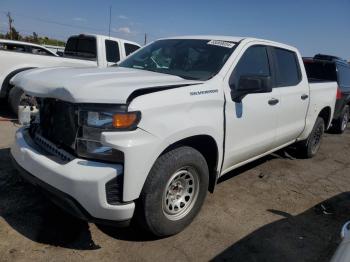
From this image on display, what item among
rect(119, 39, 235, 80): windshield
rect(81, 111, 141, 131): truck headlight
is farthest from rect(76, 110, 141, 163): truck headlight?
rect(119, 39, 235, 80): windshield

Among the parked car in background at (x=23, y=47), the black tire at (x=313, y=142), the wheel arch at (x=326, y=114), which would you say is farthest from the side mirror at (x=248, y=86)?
the parked car in background at (x=23, y=47)

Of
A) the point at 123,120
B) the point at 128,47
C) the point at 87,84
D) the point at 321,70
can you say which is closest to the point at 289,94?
the point at 123,120

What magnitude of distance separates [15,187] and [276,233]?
2.81 meters

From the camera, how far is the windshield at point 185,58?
3.75 metres

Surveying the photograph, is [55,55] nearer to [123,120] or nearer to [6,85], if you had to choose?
[6,85]

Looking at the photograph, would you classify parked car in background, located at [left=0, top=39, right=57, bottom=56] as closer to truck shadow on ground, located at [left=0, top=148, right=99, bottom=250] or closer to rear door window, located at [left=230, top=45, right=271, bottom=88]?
truck shadow on ground, located at [left=0, top=148, right=99, bottom=250]

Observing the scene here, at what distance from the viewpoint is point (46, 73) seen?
126 inches

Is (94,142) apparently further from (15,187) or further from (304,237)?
(304,237)

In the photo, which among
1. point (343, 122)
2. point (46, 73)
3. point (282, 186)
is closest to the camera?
point (46, 73)

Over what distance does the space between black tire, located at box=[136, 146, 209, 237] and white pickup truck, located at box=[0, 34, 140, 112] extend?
4225mm

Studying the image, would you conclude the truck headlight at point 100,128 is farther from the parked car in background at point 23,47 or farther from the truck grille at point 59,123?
the parked car in background at point 23,47

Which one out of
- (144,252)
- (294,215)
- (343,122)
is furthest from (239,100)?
(343,122)

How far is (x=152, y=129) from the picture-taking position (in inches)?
108

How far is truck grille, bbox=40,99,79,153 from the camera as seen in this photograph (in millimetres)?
2828
